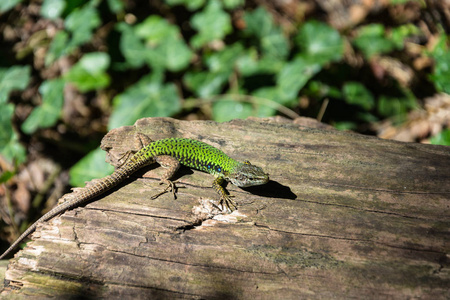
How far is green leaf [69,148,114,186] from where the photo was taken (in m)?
5.52

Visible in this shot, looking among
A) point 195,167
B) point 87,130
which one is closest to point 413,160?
point 195,167

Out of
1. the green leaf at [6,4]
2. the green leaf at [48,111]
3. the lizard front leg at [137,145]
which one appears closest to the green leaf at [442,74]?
the lizard front leg at [137,145]

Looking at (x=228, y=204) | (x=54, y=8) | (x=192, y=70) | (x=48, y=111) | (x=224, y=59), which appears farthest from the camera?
(x=192, y=70)

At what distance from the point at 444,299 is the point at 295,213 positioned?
5.02ft

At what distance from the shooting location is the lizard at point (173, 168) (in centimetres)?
386

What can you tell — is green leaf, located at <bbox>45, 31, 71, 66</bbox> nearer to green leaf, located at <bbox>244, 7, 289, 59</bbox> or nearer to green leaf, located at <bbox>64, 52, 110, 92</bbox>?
green leaf, located at <bbox>64, 52, 110, 92</bbox>

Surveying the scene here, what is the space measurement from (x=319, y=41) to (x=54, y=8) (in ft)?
18.3

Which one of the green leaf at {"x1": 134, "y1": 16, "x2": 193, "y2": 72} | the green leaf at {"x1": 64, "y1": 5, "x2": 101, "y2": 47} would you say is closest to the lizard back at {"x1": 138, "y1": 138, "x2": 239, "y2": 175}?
the green leaf at {"x1": 134, "y1": 16, "x2": 193, "y2": 72}

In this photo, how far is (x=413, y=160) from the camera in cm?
438

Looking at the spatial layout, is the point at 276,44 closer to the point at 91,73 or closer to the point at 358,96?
the point at 358,96

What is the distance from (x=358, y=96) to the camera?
7594mm

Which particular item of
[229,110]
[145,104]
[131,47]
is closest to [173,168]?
[145,104]

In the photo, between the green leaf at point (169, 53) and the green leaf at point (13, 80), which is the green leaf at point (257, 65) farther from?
the green leaf at point (13, 80)

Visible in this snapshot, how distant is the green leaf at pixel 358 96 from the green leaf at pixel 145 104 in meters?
3.81
